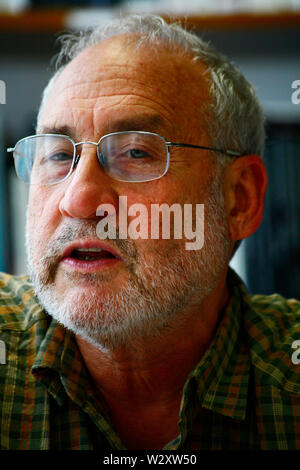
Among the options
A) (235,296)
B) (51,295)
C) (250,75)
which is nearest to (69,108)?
(51,295)

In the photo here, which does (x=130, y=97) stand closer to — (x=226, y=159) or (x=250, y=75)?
(x=226, y=159)

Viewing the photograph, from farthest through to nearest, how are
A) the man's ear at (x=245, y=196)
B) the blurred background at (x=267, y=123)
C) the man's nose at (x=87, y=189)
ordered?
1. the blurred background at (x=267, y=123)
2. the man's ear at (x=245, y=196)
3. the man's nose at (x=87, y=189)

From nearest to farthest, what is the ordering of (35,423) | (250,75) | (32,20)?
(35,423) < (32,20) < (250,75)

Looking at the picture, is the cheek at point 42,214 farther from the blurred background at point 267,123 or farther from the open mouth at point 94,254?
the blurred background at point 267,123

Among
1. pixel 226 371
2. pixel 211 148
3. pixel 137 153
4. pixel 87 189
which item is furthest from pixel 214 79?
pixel 226 371

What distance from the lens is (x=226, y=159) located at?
1.06m

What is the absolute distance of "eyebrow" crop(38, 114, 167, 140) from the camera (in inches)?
36.4

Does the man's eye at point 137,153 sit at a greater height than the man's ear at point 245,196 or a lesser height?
greater

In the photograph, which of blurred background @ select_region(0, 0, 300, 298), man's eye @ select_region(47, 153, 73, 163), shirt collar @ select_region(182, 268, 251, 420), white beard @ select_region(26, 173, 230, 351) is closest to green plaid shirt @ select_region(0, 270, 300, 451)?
shirt collar @ select_region(182, 268, 251, 420)

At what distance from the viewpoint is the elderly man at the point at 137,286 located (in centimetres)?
88

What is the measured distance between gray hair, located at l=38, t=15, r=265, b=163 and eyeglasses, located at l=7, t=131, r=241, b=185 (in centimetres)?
9

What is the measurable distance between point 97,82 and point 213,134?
0.25 m

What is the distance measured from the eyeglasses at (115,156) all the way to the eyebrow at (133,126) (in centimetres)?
1

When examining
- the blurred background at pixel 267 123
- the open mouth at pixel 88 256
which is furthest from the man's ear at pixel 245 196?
the blurred background at pixel 267 123
